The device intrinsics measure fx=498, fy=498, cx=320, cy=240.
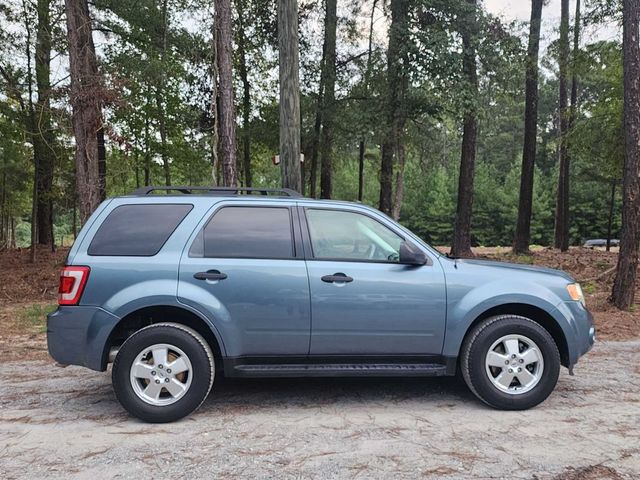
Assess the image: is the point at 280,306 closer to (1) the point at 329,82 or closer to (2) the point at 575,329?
(2) the point at 575,329

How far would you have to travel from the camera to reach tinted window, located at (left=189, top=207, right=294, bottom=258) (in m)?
4.39

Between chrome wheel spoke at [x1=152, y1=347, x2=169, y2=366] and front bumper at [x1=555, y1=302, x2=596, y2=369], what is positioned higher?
front bumper at [x1=555, y1=302, x2=596, y2=369]

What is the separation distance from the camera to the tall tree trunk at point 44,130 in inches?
556

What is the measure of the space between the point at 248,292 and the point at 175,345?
0.74 meters

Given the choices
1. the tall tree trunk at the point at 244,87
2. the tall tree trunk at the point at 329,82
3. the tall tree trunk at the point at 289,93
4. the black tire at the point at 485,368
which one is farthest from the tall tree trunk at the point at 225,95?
the tall tree trunk at the point at 244,87

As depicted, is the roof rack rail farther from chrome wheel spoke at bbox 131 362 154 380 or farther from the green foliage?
the green foliage

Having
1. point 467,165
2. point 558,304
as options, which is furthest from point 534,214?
point 558,304

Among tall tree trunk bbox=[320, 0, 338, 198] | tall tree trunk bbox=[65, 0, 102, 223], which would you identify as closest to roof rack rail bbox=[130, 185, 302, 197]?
tall tree trunk bbox=[65, 0, 102, 223]

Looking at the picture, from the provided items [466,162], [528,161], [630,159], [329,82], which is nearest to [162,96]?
[329,82]

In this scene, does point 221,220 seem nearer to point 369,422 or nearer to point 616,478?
point 369,422

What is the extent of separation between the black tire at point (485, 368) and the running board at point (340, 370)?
27 cm

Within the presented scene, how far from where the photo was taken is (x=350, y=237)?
462 cm

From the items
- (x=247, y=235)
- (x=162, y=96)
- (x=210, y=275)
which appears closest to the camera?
(x=210, y=275)

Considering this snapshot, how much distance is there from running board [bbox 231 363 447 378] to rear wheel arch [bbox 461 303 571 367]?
0.48 metres
